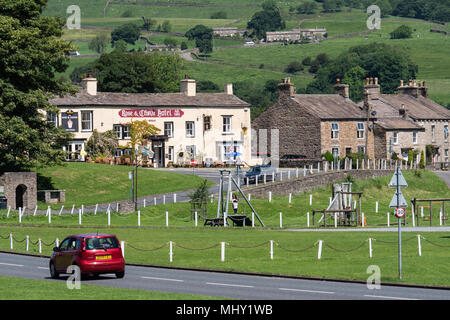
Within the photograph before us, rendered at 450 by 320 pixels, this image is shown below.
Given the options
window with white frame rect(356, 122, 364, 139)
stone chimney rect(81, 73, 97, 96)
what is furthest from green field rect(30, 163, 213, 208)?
window with white frame rect(356, 122, 364, 139)

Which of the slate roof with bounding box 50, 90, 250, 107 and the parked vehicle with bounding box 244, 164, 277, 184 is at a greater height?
the slate roof with bounding box 50, 90, 250, 107

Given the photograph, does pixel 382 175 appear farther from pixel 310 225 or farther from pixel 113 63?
pixel 113 63

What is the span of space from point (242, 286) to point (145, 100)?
7381 centimetres

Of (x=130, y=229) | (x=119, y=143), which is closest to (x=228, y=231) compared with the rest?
(x=130, y=229)

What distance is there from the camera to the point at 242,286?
106 feet

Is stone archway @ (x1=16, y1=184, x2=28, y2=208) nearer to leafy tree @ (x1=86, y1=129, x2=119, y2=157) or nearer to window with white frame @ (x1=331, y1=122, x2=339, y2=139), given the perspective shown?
leafy tree @ (x1=86, y1=129, x2=119, y2=157)

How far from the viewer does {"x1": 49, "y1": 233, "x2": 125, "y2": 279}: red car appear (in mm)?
34000

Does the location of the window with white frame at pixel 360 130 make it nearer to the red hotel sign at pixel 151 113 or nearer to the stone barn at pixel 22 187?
the red hotel sign at pixel 151 113

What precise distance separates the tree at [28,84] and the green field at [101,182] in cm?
240

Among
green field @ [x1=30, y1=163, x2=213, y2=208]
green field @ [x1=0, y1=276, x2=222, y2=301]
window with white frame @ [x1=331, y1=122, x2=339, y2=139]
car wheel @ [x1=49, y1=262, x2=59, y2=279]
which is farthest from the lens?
window with white frame @ [x1=331, y1=122, x2=339, y2=139]

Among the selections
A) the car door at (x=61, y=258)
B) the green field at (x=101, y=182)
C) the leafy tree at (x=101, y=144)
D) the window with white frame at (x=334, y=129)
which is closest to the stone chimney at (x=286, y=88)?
the window with white frame at (x=334, y=129)

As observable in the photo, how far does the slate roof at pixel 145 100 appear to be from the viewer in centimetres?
9981

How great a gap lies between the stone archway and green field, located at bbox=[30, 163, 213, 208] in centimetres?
140

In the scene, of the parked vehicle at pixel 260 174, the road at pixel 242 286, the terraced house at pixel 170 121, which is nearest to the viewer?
the road at pixel 242 286
